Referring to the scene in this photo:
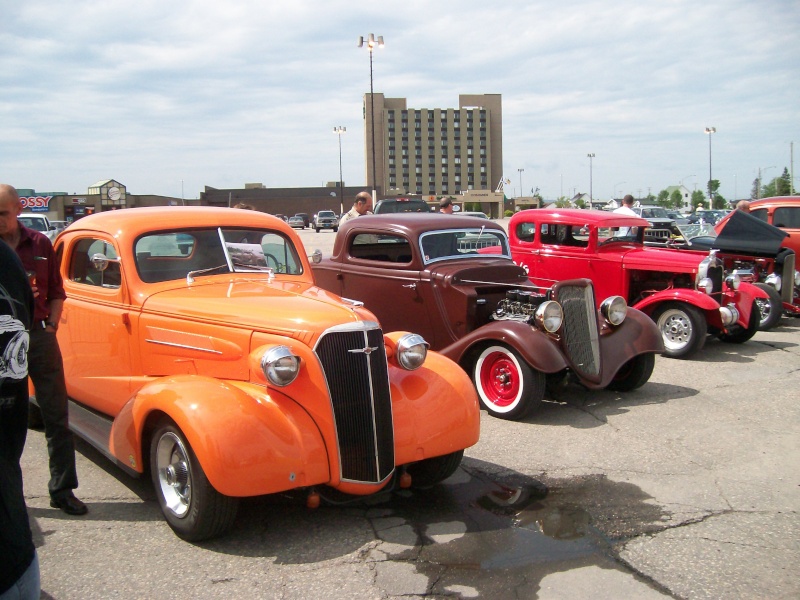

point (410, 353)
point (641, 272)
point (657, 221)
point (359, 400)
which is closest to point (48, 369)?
point (359, 400)

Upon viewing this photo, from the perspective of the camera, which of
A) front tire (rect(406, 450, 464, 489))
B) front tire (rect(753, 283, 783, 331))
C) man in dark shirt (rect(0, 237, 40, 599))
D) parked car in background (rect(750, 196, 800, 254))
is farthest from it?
parked car in background (rect(750, 196, 800, 254))

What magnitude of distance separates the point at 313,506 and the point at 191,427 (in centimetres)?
79

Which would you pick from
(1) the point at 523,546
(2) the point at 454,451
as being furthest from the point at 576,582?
(2) the point at 454,451

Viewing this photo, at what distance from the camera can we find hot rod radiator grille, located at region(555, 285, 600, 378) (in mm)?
6277

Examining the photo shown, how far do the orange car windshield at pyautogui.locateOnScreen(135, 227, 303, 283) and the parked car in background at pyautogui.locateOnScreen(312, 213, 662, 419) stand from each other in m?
2.06

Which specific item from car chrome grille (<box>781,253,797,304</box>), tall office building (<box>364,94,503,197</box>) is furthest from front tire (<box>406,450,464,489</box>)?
tall office building (<box>364,94,503,197</box>)

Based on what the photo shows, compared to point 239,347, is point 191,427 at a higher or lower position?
lower

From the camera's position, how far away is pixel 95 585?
10.7ft

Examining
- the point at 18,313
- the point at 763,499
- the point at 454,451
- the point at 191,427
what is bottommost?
the point at 763,499

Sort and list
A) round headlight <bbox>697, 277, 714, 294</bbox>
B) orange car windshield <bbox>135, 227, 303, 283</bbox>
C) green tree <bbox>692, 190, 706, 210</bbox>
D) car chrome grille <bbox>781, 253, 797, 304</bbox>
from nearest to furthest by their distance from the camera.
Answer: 1. orange car windshield <bbox>135, 227, 303, 283</bbox>
2. round headlight <bbox>697, 277, 714, 294</bbox>
3. car chrome grille <bbox>781, 253, 797, 304</bbox>
4. green tree <bbox>692, 190, 706, 210</bbox>

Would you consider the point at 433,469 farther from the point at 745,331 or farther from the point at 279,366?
the point at 745,331

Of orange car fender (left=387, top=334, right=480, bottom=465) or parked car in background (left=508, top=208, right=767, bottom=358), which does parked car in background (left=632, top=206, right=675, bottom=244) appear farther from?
orange car fender (left=387, top=334, right=480, bottom=465)

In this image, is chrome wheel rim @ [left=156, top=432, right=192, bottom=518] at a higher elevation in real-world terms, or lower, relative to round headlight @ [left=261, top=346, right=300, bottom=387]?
lower

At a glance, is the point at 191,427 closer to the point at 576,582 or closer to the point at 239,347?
the point at 239,347
